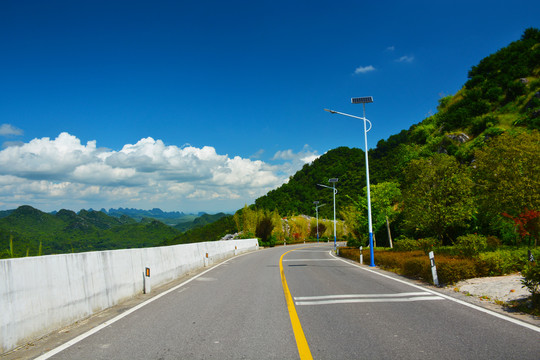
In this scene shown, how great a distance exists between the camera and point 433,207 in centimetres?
2069

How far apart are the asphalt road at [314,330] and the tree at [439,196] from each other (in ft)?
44.6

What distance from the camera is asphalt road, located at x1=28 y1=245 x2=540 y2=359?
14.1 feet

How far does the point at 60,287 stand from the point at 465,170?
76.6 feet

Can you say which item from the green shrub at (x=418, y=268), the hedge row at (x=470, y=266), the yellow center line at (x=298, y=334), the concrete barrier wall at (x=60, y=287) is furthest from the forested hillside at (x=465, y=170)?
the concrete barrier wall at (x=60, y=287)

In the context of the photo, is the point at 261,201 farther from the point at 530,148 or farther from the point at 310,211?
the point at 530,148

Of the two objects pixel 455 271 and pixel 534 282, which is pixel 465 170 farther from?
pixel 534 282

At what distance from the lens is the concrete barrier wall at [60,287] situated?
4.80m

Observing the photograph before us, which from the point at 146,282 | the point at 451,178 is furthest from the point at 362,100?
the point at 146,282

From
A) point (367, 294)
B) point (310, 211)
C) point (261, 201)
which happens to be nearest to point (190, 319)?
point (367, 294)

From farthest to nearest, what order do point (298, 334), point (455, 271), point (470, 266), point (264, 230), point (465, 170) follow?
point (264, 230), point (465, 170), point (470, 266), point (455, 271), point (298, 334)

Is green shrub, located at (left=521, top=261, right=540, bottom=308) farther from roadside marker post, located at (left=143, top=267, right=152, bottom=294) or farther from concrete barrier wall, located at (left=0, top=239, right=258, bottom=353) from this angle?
roadside marker post, located at (left=143, top=267, right=152, bottom=294)

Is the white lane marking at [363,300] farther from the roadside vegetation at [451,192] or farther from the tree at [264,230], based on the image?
the tree at [264,230]

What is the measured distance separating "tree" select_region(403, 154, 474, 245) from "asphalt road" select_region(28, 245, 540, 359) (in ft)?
44.6

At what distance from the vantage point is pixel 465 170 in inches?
880
